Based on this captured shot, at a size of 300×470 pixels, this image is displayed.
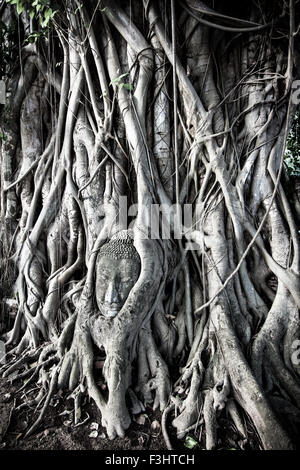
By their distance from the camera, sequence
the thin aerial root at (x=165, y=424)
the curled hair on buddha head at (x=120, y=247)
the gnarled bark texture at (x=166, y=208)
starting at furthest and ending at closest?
1. the curled hair on buddha head at (x=120, y=247)
2. the gnarled bark texture at (x=166, y=208)
3. the thin aerial root at (x=165, y=424)

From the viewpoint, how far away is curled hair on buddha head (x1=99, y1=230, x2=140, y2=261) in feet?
6.34

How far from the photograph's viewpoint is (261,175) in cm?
210

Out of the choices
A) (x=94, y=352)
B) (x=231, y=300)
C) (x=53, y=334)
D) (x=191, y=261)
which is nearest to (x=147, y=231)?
(x=191, y=261)

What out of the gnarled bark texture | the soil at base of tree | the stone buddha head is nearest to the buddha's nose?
the stone buddha head

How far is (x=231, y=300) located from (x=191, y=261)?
448 millimetres

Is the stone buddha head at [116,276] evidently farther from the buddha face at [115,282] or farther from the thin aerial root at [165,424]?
the thin aerial root at [165,424]

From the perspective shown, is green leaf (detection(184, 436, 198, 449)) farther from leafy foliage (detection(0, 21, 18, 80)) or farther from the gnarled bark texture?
leafy foliage (detection(0, 21, 18, 80))

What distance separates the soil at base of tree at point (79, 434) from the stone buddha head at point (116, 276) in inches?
26.4

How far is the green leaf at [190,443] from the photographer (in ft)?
4.92

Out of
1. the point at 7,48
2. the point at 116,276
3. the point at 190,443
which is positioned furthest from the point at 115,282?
the point at 7,48

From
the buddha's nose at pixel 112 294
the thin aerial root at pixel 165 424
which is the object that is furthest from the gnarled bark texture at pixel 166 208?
the buddha's nose at pixel 112 294

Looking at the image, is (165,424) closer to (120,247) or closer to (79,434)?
(79,434)

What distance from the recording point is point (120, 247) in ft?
Result: 6.43

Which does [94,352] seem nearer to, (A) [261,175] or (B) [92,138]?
(B) [92,138]
